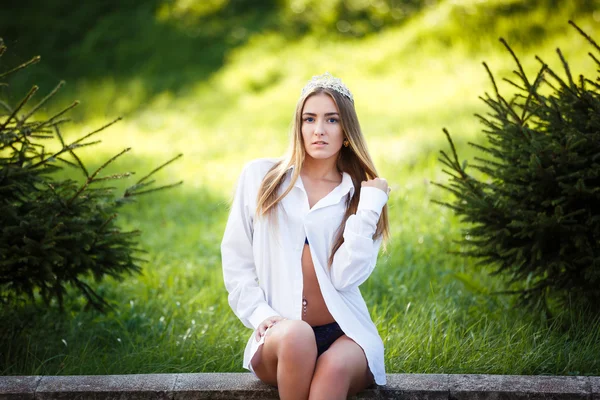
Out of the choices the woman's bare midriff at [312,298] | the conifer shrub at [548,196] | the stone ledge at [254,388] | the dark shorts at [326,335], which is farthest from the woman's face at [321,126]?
the stone ledge at [254,388]

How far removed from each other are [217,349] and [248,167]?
49.9 inches

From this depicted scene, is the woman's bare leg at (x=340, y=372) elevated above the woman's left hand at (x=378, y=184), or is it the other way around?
the woman's left hand at (x=378, y=184)

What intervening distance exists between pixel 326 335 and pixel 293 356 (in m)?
0.34

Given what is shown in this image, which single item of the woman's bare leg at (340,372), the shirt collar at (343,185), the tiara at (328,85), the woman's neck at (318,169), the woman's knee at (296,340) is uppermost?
the tiara at (328,85)

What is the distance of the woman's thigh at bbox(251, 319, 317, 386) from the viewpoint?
281 centimetres

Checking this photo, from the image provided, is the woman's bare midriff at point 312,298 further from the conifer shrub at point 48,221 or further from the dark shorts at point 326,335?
→ the conifer shrub at point 48,221

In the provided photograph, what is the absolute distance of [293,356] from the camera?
9.16ft

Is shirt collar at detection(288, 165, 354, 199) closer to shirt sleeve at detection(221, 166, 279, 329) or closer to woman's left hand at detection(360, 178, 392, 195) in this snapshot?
woman's left hand at detection(360, 178, 392, 195)

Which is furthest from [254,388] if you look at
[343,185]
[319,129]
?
[319,129]

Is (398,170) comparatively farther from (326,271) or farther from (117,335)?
(326,271)

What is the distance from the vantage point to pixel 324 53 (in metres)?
13.4

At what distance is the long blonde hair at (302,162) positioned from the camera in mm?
3162

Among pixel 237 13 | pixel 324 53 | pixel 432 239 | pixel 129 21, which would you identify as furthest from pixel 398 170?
pixel 129 21

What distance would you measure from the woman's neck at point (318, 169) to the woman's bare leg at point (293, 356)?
2.60 feet
